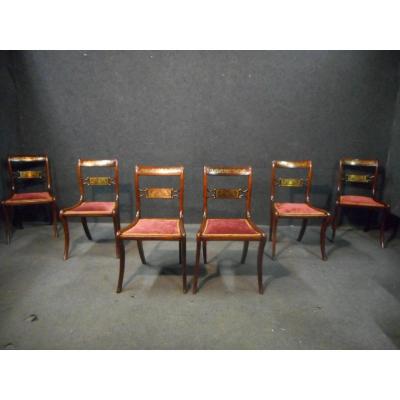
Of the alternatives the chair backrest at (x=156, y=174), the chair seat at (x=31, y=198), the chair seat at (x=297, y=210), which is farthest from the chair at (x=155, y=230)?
the chair seat at (x=31, y=198)

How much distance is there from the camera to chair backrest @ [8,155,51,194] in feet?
10.7

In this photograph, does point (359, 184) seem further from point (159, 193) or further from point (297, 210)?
point (159, 193)

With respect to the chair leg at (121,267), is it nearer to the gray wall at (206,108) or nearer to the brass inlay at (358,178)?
the gray wall at (206,108)

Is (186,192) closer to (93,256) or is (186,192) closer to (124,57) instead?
(93,256)

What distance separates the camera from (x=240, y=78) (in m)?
3.28

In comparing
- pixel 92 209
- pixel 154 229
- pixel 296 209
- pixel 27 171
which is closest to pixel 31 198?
pixel 27 171

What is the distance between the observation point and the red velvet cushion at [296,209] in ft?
8.89

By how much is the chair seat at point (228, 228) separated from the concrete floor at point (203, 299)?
48cm

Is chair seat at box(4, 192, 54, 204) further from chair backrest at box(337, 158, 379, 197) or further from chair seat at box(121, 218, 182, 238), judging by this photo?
chair backrest at box(337, 158, 379, 197)

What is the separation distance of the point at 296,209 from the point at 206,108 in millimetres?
1551

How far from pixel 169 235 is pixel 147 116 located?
5.86 feet

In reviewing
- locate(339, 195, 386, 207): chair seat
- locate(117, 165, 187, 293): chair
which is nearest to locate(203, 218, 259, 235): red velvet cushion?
locate(117, 165, 187, 293): chair

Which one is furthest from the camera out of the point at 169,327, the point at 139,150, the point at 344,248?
the point at 139,150

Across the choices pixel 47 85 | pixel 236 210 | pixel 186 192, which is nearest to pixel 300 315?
pixel 236 210
